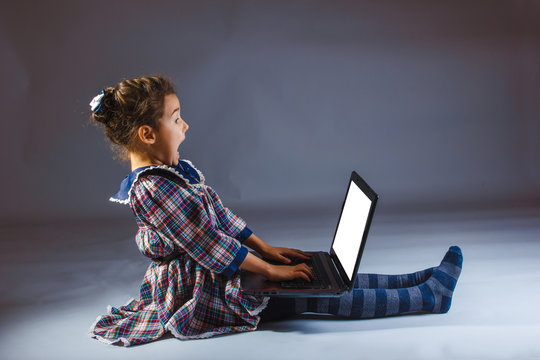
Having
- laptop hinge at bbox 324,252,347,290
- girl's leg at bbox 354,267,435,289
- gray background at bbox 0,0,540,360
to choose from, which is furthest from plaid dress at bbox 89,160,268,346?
gray background at bbox 0,0,540,360

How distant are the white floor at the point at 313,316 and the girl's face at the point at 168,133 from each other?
57cm

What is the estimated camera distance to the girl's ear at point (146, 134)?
1915 millimetres

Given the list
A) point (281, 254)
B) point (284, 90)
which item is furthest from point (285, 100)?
point (281, 254)

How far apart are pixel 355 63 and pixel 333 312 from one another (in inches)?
86.7

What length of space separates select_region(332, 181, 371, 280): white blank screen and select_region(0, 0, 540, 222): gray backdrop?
1356mm

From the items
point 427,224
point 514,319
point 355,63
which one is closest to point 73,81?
point 355,63

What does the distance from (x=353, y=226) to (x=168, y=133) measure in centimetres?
64

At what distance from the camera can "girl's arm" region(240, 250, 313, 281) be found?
6.28ft

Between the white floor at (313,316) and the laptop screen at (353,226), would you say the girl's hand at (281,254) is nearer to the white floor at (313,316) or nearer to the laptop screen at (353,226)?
the laptop screen at (353,226)

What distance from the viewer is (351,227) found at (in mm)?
2043

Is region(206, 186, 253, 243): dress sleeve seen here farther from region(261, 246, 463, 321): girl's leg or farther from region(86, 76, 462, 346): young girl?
region(261, 246, 463, 321): girl's leg

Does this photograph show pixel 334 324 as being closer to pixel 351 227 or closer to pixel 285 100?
pixel 351 227

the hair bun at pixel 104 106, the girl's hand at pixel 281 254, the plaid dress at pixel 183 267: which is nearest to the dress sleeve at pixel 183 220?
the plaid dress at pixel 183 267

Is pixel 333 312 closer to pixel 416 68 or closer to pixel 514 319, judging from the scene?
pixel 514 319
